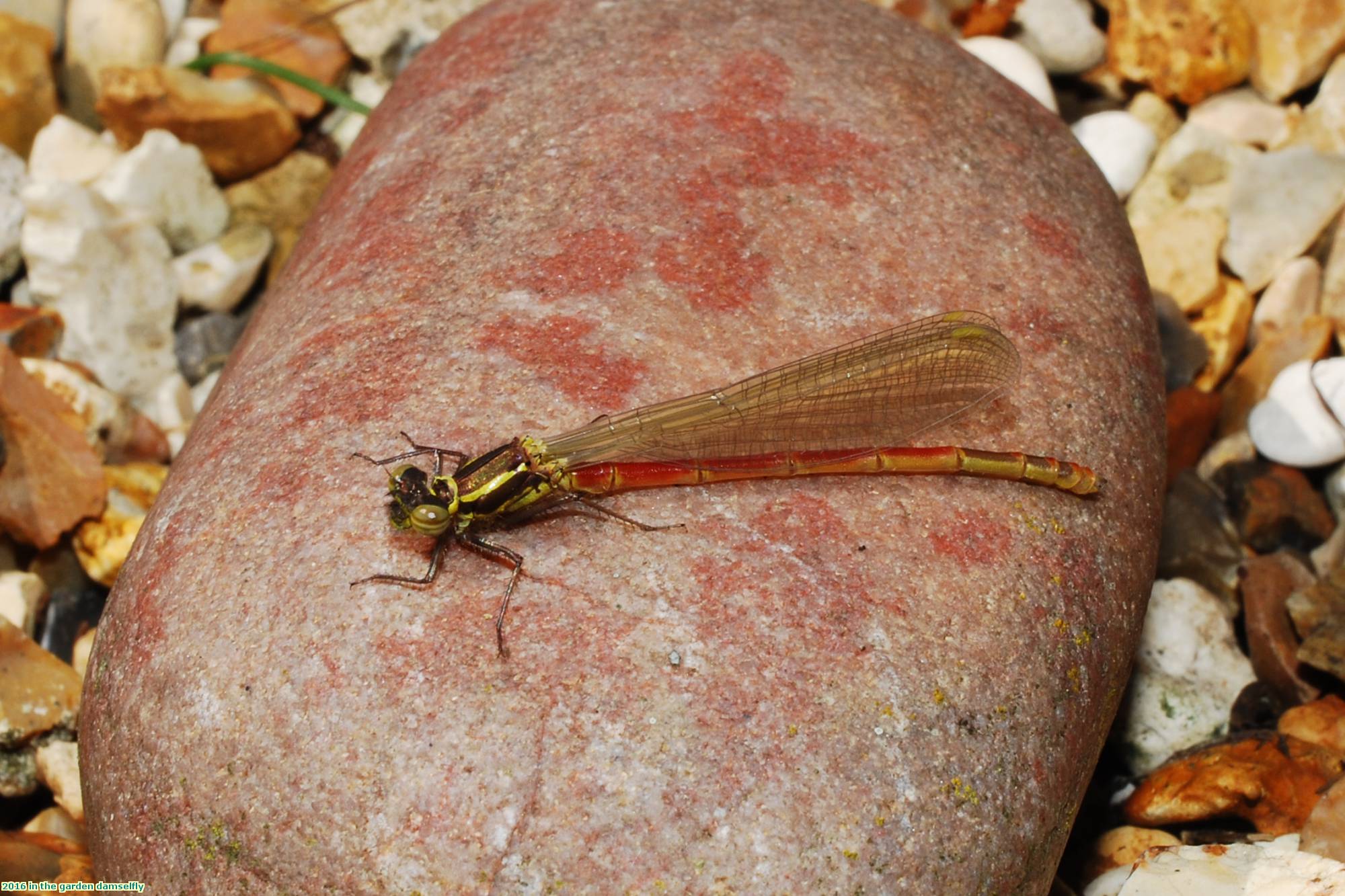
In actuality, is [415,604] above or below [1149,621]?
above

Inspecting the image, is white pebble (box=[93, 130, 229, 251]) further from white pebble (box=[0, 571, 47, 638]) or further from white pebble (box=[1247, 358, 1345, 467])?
white pebble (box=[1247, 358, 1345, 467])

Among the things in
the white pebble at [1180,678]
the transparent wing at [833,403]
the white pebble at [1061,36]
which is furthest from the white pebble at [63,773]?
the white pebble at [1061,36]

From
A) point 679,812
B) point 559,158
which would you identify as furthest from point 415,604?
point 559,158

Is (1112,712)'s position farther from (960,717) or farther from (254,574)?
(254,574)

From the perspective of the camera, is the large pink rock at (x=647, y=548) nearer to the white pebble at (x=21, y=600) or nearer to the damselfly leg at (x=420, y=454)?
the damselfly leg at (x=420, y=454)

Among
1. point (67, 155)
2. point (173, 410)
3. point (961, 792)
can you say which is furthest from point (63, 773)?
point (67, 155)
